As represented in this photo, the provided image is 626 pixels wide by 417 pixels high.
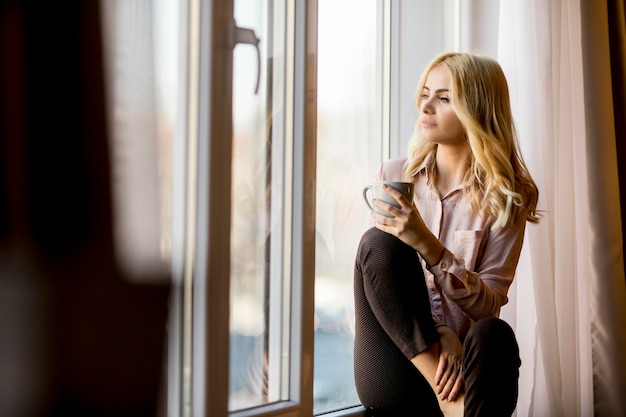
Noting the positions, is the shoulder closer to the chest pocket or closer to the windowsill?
the chest pocket

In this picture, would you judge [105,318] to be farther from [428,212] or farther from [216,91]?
[428,212]

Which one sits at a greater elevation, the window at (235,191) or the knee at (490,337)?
the window at (235,191)

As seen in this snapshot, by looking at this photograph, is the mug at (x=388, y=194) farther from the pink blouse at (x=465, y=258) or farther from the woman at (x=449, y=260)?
the pink blouse at (x=465, y=258)

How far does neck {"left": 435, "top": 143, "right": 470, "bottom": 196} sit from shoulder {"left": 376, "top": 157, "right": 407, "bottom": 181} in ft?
0.31

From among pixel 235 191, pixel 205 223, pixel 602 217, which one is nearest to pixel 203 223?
pixel 205 223

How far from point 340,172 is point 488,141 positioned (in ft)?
1.62

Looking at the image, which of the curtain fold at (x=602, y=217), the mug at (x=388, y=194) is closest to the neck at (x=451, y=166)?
the mug at (x=388, y=194)

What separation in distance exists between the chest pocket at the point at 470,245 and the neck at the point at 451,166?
15 cm

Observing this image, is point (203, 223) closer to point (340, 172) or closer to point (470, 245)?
point (470, 245)

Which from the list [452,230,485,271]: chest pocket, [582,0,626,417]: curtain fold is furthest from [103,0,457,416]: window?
[582,0,626,417]: curtain fold

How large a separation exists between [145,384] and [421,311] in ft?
1.90

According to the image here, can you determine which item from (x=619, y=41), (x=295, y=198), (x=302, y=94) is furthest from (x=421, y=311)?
(x=619, y=41)

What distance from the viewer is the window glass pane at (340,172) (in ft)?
6.52

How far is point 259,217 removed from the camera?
1428 millimetres
